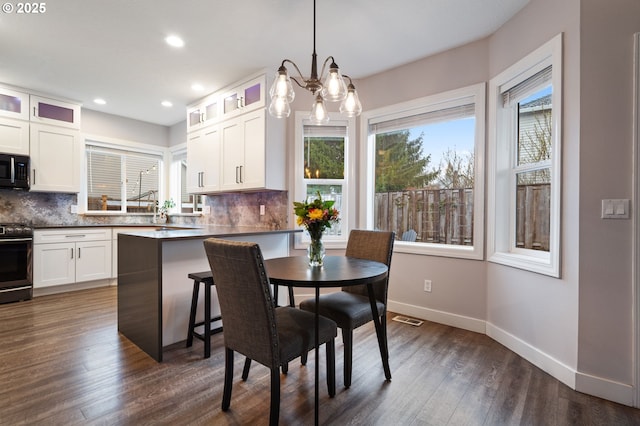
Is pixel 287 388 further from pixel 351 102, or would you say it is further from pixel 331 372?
pixel 351 102

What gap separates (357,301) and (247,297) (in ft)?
2.95

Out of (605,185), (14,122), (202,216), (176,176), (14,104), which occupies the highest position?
(14,104)

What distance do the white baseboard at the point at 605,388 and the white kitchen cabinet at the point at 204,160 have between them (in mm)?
3932

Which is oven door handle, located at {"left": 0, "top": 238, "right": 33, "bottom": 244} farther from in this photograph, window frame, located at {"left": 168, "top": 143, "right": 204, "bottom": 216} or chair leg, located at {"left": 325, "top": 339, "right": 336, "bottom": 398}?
chair leg, located at {"left": 325, "top": 339, "right": 336, "bottom": 398}

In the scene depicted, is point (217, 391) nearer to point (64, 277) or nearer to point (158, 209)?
point (64, 277)

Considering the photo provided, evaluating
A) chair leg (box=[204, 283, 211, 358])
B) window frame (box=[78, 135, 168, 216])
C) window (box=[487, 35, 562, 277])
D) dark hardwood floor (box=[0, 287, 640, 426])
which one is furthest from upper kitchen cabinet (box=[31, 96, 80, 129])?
window (box=[487, 35, 562, 277])

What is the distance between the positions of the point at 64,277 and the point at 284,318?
13.1 ft

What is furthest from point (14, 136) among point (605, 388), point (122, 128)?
point (605, 388)

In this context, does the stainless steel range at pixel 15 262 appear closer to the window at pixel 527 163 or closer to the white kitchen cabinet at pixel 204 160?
the white kitchen cabinet at pixel 204 160

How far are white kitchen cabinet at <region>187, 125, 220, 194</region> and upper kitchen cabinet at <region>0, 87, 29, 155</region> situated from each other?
1.97 m

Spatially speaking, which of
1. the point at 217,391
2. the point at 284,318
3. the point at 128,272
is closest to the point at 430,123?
the point at 284,318

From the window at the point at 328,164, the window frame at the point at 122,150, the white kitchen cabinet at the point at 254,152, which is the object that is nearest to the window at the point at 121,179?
the window frame at the point at 122,150

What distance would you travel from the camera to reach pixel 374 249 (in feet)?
7.81

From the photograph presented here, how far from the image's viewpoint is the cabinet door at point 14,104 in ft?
12.7
